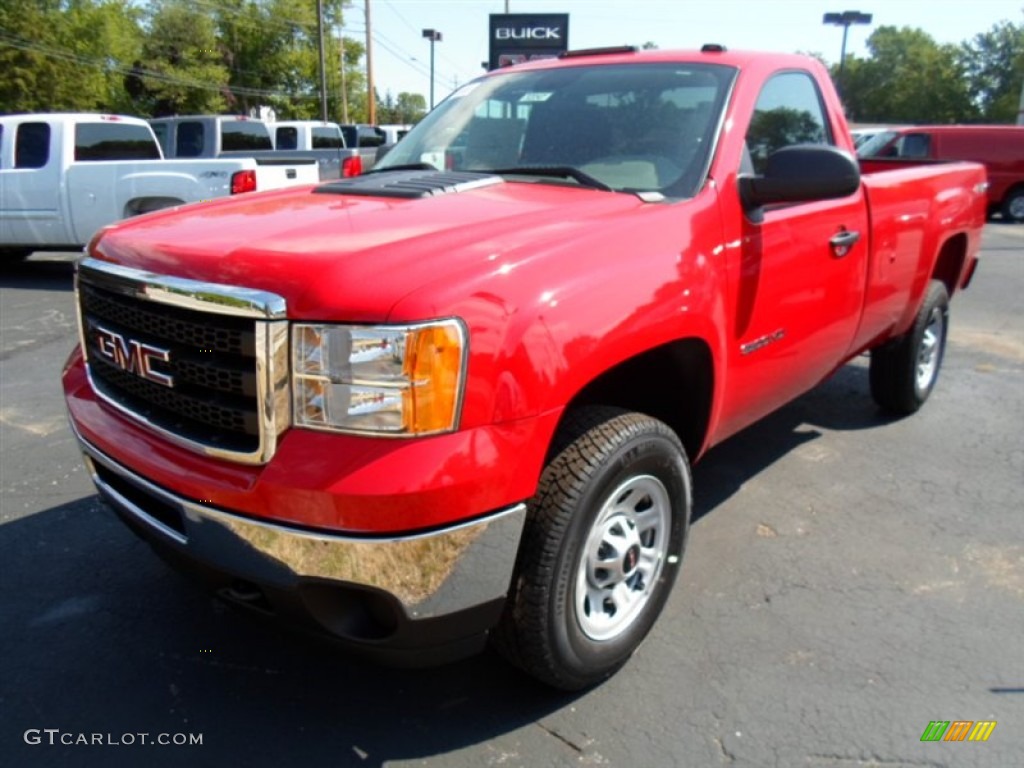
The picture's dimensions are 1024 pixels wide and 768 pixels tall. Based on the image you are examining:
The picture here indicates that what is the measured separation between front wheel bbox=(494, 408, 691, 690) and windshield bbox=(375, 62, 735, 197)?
3.20 ft

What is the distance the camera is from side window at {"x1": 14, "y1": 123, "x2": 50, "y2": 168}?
1021 centimetres

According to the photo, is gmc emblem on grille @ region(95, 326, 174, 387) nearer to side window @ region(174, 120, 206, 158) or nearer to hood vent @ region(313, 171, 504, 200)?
hood vent @ region(313, 171, 504, 200)

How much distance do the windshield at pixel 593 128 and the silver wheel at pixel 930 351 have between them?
2.62 m

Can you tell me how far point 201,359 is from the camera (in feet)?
7.22

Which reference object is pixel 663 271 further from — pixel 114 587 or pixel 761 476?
pixel 114 587

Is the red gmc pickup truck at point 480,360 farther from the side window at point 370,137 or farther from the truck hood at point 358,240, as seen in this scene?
the side window at point 370,137

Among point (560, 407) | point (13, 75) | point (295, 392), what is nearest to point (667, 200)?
point (560, 407)

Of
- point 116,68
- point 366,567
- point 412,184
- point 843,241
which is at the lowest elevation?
point 366,567

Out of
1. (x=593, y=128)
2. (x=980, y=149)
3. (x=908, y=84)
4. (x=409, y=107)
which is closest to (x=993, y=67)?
(x=908, y=84)

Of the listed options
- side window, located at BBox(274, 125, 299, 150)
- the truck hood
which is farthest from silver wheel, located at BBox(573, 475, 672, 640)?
side window, located at BBox(274, 125, 299, 150)

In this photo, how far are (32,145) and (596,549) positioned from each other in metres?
10.4

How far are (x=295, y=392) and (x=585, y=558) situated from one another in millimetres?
978

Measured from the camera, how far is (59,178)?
33.0 feet

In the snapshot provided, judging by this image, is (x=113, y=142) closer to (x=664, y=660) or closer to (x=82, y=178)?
(x=82, y=178)
